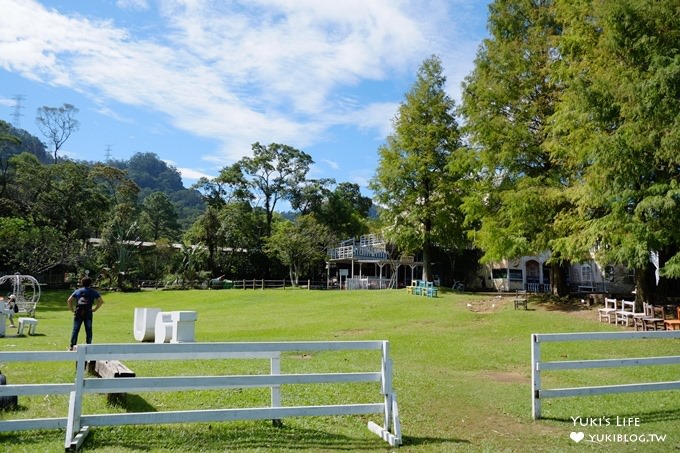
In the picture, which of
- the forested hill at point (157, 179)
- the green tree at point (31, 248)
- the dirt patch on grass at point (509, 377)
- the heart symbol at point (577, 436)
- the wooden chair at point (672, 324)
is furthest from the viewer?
the forested hill at point (157, 179)

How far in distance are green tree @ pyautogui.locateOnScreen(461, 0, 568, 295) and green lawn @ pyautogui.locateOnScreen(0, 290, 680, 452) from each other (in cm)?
476

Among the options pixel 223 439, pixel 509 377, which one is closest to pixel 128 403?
pixel 223 439

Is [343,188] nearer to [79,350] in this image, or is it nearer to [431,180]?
[431,180]

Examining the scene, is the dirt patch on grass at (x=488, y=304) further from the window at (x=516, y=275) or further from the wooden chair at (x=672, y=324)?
the window at (x=516, y=275)

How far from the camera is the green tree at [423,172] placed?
110 feet

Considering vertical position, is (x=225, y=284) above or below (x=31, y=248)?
below

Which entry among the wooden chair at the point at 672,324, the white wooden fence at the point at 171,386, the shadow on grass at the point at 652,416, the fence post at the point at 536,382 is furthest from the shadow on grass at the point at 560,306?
the white wooden fence at the point at 171,386

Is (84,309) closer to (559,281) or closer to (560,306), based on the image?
(560,306)

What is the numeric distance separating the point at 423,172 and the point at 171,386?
29345mm

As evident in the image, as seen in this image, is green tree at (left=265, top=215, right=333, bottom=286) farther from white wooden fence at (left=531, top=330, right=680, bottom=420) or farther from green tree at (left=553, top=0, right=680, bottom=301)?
white wooden fence at (left=531, top=330, right=680, bottom=420)

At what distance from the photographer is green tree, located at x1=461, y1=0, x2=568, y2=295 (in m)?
22.9

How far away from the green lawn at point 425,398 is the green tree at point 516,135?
476 cm

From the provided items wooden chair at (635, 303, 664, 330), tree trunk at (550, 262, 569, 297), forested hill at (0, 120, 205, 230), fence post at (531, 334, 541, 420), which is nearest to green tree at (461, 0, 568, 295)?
tree trunk at (550, 262, 569, 297)

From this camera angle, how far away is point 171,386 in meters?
5.34
